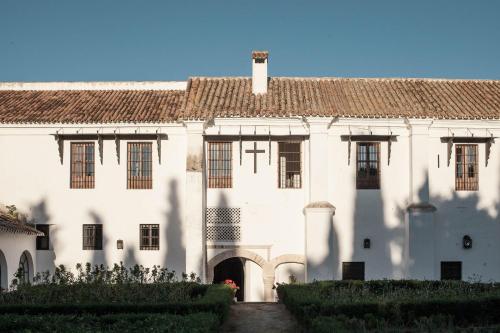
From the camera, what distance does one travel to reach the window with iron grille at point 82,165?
2606cm

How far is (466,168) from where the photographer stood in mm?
26250

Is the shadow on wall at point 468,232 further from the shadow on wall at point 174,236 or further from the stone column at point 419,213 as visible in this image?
the shadow on wall at point 174,236

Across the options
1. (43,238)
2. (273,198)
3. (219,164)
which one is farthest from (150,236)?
(273,198)

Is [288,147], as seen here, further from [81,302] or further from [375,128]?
[81,302]

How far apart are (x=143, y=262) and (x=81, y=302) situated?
734 centimetres

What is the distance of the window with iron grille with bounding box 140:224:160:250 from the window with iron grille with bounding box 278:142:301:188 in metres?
4.79

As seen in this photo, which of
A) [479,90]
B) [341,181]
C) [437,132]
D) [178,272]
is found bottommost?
[178,272]

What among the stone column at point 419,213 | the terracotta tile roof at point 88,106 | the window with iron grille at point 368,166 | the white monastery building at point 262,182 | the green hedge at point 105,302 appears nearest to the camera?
the green hedge at point 105,302

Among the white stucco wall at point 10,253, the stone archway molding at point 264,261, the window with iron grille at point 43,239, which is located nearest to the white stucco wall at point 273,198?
the stone archway molding at point 264,261

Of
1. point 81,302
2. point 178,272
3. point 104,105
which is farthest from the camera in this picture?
point 104,105

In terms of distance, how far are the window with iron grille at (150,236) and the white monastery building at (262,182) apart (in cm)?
4

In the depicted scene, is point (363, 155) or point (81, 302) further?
point (363, 155)

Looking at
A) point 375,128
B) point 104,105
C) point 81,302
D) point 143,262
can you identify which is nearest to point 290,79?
point 375,128

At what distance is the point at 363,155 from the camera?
26078 mm
